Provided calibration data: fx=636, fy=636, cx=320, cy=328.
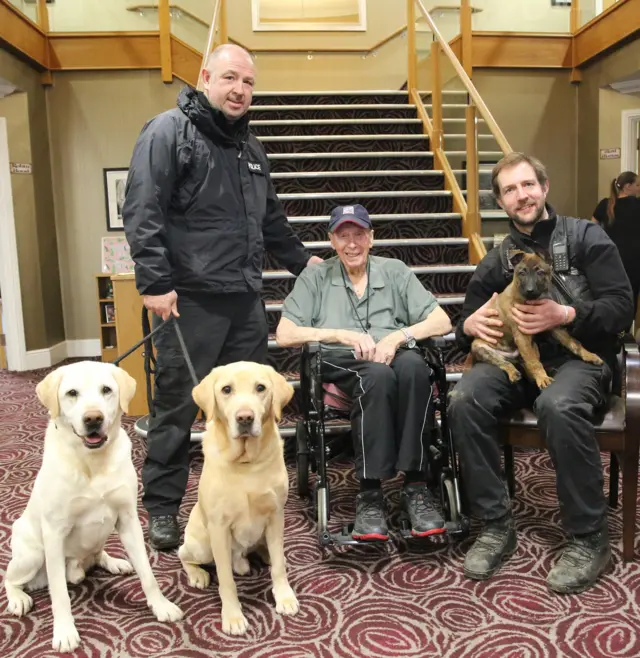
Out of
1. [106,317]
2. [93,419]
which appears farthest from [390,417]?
[106,317]

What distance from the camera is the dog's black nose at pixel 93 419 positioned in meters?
1.63

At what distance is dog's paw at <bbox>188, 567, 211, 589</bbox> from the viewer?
200 centimetres

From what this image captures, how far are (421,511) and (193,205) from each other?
1343mm

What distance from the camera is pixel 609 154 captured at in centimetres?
605

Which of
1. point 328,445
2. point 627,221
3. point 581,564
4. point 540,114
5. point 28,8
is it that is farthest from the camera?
point 540,114

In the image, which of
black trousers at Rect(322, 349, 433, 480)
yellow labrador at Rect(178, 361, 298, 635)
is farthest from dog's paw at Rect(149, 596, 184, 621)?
black trousers at Rect(322, 349, 433, 480)

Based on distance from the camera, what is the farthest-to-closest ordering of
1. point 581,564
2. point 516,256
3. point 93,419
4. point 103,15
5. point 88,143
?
point 88,143 < point 103,15 < point 516,256 < point 581,564 < point 93,419

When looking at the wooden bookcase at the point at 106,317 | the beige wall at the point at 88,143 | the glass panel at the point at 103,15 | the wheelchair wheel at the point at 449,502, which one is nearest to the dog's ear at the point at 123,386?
the wheelchair wheel at the point at 449,502

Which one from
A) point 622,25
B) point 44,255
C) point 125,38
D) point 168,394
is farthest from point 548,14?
point 168,394

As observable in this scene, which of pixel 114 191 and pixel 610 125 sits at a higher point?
pixel 610 125

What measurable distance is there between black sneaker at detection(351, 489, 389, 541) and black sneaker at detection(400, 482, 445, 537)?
0.10m

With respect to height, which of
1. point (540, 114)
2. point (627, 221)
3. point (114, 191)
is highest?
point (540, 114)

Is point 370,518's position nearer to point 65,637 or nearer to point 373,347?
point 373,347

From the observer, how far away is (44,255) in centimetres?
595
